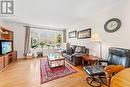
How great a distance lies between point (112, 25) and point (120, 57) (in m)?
1.20

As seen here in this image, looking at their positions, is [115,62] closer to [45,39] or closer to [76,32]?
[76,32]

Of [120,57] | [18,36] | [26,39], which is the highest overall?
[18,36]

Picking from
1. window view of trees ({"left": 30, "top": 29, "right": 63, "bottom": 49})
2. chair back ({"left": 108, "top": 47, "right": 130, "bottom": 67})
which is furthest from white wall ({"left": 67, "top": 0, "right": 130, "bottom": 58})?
window view of trees ({"left": 30, "top": 29, "right": 63, "bottom": 49})

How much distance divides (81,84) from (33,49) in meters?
4.93

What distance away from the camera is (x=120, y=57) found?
2533mm

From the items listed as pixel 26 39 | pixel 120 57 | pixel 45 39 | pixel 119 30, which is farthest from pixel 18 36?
pixel 120 57

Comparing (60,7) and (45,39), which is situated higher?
(60,7)

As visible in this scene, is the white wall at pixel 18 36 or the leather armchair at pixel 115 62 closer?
the leather armchair at pixel 115 62

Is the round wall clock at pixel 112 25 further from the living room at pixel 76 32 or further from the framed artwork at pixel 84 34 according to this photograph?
the framed artwork at pixel 84 34

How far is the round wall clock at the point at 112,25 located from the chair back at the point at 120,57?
763 millimetres

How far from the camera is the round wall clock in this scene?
2.99m

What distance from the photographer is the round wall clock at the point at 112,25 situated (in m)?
2.99

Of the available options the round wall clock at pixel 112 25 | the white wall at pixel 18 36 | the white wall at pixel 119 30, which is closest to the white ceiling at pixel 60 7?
the white wall at pixel 119 30

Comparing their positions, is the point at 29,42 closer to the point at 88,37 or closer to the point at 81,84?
the point at 88,37
